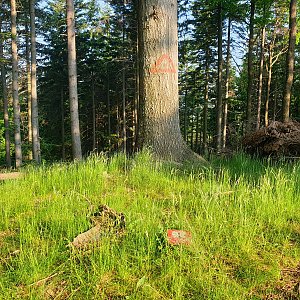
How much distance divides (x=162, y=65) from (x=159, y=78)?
0.82 ft

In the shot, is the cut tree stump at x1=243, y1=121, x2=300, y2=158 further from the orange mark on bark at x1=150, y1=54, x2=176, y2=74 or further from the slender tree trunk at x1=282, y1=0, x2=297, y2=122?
the slender tree trunk at x1=282, y1=0, x2=297, y2=122

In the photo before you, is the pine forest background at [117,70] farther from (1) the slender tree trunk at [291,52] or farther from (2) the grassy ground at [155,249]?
(2) the grassy ground at [155,249]

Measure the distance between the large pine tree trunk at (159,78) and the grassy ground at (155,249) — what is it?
1.89 meters

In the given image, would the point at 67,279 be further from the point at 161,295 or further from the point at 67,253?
the point at 161,295

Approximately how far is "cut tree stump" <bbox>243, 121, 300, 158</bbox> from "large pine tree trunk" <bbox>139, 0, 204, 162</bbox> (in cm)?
186

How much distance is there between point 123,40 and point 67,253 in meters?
Answer: 23.8

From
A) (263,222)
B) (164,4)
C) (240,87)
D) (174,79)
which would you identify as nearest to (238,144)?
(174,79)

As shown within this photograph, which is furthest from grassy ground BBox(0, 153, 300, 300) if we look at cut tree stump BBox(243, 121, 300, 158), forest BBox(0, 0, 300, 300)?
cut tree stump BBox(243, 121, 300, 158)

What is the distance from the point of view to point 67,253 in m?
2.23

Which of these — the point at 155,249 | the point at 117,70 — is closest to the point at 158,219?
the point at 155,249

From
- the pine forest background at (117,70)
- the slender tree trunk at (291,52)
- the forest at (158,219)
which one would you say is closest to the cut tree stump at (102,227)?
the forest at (158,219)

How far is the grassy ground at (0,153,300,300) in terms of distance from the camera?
193 centimetres

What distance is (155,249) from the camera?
7.39 feet

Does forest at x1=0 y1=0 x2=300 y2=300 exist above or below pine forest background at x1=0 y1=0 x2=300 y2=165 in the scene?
below
